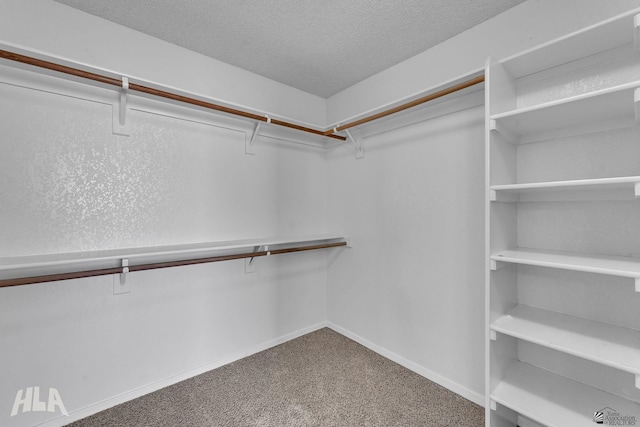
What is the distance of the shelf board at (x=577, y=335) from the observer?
42.8 inches

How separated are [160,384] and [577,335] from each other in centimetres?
246

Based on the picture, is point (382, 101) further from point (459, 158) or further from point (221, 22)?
point (221, 22)

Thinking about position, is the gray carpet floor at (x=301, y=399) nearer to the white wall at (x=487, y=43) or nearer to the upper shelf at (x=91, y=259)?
the upper shelf at (x=91, y=259)

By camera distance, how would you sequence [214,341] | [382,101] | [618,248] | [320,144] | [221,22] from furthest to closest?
[320,144], [382,101], [214,341], [221,22], [618,248]

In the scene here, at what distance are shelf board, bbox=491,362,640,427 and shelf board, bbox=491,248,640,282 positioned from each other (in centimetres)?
62

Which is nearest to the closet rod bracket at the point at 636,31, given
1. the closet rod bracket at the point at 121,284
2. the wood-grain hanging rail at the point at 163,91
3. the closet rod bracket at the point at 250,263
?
the wood-grain hanging rail at the point at 163,91

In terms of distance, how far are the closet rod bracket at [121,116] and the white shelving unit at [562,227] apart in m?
2.06

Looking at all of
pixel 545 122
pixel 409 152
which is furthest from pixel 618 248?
pixel 409 152

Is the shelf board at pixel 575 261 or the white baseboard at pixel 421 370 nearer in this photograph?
the shelf board at pixel 575 261

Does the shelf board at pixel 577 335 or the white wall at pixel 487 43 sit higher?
the white wall at pixel 487 43

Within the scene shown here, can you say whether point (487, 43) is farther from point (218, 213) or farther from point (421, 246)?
point (218, 213)

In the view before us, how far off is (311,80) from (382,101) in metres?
0.69

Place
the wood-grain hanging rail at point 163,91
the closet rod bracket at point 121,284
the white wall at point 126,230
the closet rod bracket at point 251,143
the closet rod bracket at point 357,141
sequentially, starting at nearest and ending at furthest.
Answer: the wood-grain hanging rail at point 163,91, the white wall at point 126,230, the closet rod bracket at point 121,284, the closet rod bracket at point 251,143, the closet rod bracket at point 357,141

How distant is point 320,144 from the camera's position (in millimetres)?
2945
